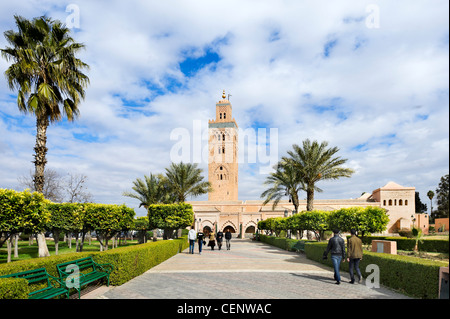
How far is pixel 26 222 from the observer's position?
9805mm

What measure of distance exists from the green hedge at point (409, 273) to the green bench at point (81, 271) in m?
7.38

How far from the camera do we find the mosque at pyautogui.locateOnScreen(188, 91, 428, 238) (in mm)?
50688

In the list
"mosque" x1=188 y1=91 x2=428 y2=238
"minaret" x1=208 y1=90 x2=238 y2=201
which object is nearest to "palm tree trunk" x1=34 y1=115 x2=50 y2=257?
"mosque" x1=188 y1=91 x2=428 y2=238

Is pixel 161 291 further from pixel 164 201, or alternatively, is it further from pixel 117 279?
pixel 164 201

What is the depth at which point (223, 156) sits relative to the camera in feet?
219

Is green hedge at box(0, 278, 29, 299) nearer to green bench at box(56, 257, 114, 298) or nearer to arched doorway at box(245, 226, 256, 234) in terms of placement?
green bench at box(56, 257, 114, 298)

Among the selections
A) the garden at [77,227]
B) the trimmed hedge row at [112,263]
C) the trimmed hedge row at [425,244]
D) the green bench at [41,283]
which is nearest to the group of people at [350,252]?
the trimmed hedge row at [112,263]

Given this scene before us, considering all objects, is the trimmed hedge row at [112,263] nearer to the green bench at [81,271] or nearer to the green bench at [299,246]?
the green bench at [81,271]

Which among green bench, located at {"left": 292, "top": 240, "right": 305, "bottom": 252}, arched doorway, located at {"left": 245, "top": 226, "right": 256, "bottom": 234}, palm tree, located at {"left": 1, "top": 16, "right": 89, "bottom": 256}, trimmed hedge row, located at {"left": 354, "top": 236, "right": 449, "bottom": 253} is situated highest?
palm tree, located at {"left": 1, "top": 16, "right": 89, "bottom": 256}

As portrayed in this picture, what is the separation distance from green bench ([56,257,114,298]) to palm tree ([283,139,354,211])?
17.8 m

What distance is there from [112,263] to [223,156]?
2283 inches

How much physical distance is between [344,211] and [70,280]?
1369 cm

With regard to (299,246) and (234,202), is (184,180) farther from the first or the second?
(234,202)
